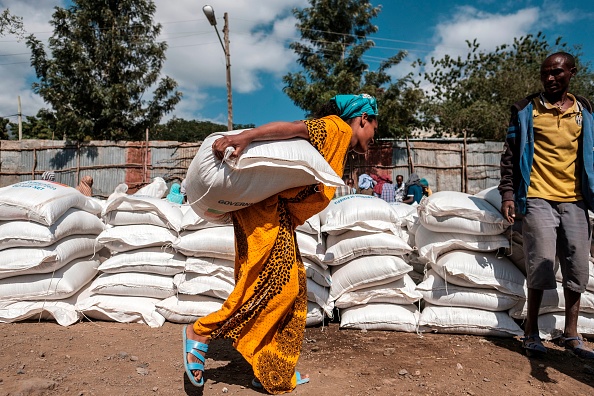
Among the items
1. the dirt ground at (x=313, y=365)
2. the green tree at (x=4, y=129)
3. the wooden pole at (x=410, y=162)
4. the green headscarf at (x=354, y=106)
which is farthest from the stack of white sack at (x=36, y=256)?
the green tree at (x=4, y=129)

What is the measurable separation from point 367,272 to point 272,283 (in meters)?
1.16

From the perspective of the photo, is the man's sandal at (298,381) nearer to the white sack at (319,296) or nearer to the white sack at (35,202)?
the white sack at (319,296)

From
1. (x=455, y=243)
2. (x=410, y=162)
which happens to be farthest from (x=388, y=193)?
(x=455, y=243)

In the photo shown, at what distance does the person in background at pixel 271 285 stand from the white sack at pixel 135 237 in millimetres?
1235

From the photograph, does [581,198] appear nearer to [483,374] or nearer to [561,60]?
[561,60]

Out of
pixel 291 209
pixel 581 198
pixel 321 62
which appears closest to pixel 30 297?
pixel 291 209

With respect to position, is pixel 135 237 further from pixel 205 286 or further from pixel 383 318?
pixel 383 318

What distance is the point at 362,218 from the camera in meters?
2.90

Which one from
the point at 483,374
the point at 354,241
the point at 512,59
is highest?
the point at 512,59

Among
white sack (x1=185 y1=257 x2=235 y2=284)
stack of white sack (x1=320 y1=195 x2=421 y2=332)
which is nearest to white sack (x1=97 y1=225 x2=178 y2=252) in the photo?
white sack (x1=185 y1=257 x2=235 y2=284)

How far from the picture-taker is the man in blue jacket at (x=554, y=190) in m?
2.35

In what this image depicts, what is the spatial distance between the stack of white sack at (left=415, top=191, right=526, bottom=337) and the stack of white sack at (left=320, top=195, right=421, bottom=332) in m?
0.16

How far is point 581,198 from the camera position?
94.7 inches

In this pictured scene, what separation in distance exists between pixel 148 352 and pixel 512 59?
61.7ft
